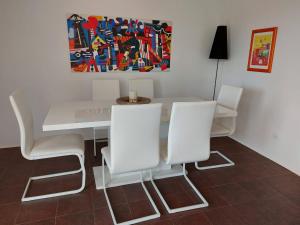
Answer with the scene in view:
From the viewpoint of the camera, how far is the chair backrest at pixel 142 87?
10.2 feet

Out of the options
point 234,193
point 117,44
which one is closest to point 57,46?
point 117,44

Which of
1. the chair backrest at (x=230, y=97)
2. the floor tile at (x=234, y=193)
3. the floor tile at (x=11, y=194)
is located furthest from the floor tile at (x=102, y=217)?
the chair backrest at (x=230, y=97)

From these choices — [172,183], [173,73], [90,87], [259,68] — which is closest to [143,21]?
[173,73]

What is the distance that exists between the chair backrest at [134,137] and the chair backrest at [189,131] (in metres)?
0.14

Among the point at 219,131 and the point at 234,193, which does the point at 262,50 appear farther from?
the point at 234,193

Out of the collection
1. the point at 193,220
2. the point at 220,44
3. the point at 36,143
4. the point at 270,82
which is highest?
the point at 220,44

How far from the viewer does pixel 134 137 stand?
5.49 ft

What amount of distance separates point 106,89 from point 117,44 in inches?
27.0

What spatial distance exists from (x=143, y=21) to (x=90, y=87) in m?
1.24

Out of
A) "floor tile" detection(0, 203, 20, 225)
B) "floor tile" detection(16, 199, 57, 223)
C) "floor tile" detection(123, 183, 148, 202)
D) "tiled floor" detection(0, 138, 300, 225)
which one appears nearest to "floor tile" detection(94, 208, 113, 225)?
"tiled floor" detection(0, 138, 300, 225)

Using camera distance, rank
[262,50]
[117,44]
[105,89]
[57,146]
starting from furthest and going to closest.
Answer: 1. [117,44]
2. [105,89]
3. [262,50]
4. [57,146]

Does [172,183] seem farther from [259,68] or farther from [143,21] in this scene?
[143,21]

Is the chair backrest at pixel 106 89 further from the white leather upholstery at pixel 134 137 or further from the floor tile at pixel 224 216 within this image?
the floor tile at pixel 224 216

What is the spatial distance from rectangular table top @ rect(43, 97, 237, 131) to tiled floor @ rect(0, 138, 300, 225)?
2.36ft
